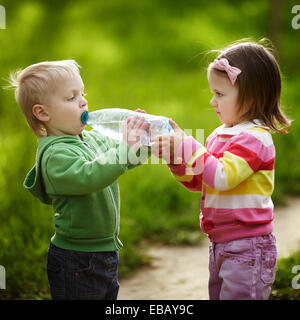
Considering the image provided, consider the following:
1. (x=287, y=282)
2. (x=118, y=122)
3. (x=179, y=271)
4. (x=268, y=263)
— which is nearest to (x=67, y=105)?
(x=118, y=122)

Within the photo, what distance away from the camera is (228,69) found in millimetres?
2084

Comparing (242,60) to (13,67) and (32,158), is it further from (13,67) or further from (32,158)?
(13,67)

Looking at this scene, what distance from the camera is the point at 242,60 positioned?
2129mm

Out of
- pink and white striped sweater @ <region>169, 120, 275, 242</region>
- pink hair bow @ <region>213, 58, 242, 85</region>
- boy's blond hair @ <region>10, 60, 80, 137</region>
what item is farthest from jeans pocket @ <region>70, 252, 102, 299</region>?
pink hair bow @ <region>213, 58, 242, 85</region>

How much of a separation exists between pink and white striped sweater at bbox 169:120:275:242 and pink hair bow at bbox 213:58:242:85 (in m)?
0.21

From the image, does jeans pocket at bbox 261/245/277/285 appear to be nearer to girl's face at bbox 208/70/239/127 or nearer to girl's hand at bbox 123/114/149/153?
girl's face at bbox 208/70/239/127

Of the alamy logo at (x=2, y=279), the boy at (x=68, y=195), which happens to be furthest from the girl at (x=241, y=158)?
the alamy logo at (x=2, y=279)

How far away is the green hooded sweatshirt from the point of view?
2012mm

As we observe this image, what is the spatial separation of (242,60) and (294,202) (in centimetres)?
339

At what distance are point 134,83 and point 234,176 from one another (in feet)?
17.4

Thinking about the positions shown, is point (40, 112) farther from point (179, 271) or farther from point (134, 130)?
point (179, 271)

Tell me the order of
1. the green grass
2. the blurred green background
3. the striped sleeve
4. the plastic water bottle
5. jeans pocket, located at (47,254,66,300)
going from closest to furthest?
the striped sleeve < the plastic water bottle < jeans pocket, located at (47,254,66,300) < the green grass < the blurred green background

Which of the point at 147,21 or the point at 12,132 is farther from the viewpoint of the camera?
the point at 147,21
